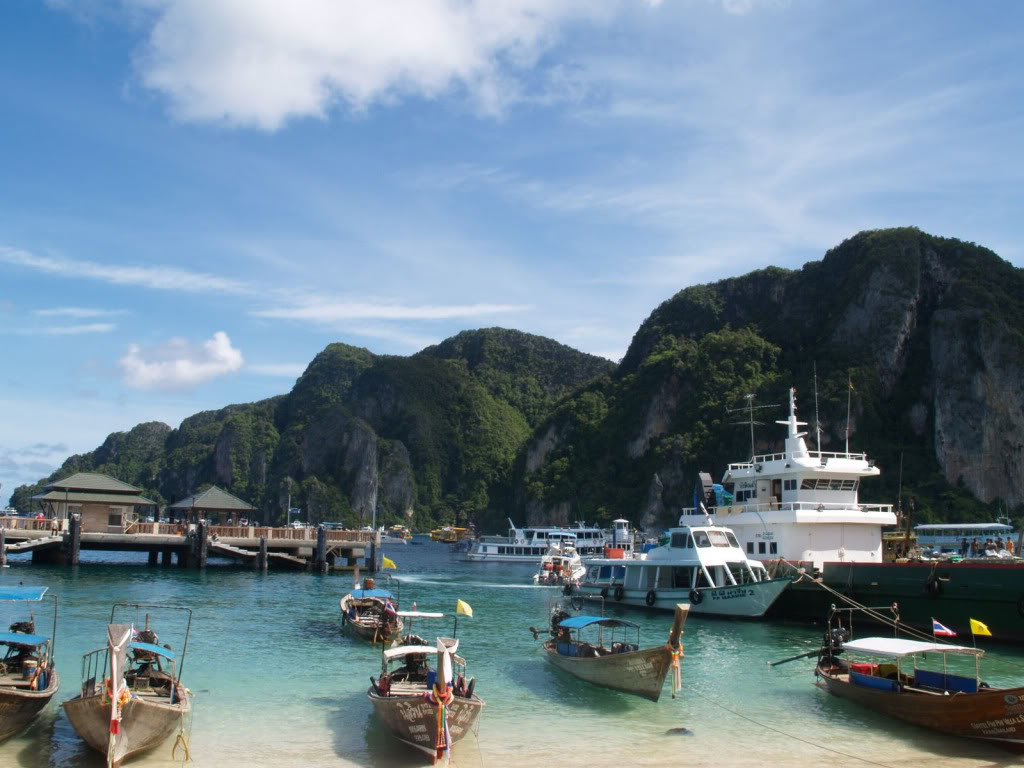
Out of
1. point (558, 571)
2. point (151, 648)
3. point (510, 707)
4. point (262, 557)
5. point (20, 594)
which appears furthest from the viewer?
point (558, 571)

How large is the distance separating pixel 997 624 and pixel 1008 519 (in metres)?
73.3

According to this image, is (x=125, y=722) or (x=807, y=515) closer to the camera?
(x=125, y=722)

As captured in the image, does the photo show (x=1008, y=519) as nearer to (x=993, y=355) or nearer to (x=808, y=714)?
(x=993, y=355)

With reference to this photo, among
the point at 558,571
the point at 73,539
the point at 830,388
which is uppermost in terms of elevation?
the point at 830,388

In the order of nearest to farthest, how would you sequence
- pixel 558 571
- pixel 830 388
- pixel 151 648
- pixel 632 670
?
pixel 151 648 → pixel 632 670 → pixel 558 571 → pixel 830 388

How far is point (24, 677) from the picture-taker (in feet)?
63.3

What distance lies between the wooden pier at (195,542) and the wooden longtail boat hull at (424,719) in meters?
43.3

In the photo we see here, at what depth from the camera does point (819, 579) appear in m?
37.3

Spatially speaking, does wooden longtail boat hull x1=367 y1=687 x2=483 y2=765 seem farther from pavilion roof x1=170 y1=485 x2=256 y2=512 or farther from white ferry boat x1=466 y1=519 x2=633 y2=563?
white ferry boat x1=466 y1=519 x2=633 y2=563

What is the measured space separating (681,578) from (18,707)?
2906 centimetres

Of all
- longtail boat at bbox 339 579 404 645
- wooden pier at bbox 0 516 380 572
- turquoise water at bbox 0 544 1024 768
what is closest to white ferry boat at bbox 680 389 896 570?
turquoise water at bbox 0 544 1024 768

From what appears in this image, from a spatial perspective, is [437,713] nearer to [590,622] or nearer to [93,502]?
[590,622]

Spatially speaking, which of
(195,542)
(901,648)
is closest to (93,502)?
(195,542)

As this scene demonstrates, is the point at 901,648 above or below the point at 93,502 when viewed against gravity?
below
